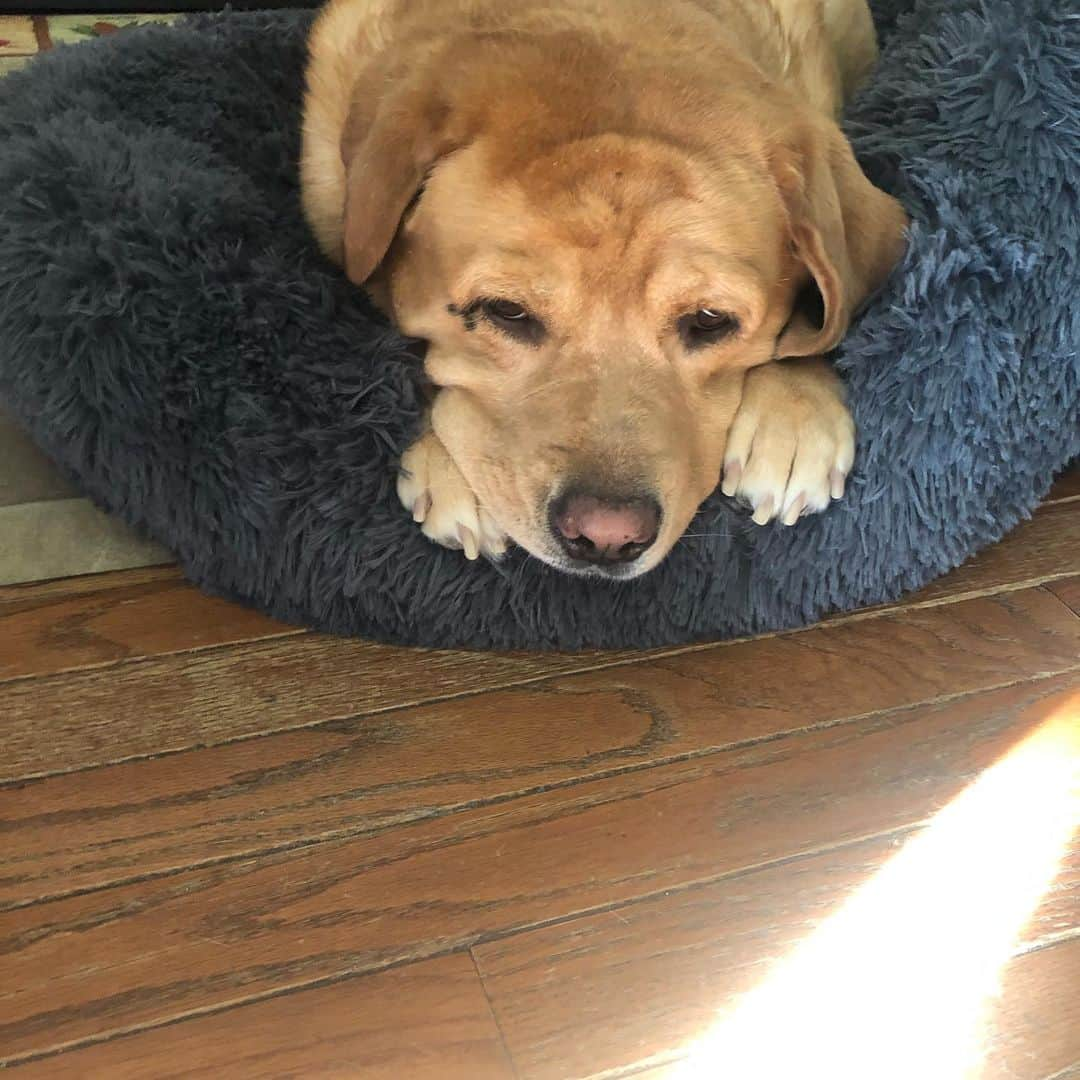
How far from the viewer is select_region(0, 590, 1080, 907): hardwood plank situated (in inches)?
62.2

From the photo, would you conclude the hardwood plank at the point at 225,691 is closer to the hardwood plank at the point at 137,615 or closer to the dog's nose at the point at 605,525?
the hardwood plank at the point at 137,615

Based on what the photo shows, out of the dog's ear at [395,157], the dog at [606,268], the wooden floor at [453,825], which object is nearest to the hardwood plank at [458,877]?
the wooden floor at [453,825]

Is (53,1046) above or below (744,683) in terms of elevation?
above

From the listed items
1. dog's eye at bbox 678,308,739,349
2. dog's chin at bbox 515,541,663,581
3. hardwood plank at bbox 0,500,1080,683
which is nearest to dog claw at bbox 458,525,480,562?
dog's chin at bbox 515,541,663,581

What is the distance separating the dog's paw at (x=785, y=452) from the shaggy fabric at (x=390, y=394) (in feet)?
0.12

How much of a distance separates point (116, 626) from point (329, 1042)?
0.88 m

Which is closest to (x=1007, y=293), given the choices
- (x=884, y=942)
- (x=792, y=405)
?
(x=792, y=405)

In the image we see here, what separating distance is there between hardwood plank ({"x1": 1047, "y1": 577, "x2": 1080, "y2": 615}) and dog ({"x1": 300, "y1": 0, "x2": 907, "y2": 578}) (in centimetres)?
52

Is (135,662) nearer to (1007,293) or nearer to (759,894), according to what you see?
(759,894)

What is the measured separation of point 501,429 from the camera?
5.82 ft

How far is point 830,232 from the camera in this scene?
1.80 m

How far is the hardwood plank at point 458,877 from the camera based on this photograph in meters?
1.40

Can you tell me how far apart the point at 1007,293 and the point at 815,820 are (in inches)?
37.9

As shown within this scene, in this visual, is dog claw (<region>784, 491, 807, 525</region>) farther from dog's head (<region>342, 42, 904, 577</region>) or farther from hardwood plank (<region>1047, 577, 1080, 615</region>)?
hardwood plank (<region>1047, 577, 1080, 615</region>)
